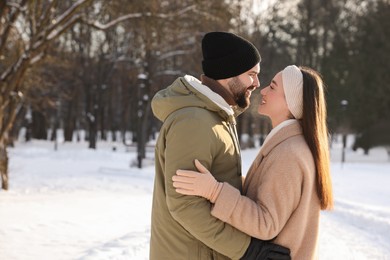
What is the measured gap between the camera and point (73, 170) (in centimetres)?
2209

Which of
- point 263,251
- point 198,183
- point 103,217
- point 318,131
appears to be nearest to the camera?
point 198,183

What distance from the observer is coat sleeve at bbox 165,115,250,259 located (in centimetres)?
241

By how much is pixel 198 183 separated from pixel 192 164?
0.10 meters

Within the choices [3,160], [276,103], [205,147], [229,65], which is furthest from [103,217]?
[205,147]

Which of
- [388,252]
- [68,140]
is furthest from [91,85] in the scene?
[388,252]

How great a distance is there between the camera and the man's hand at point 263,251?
2490mm

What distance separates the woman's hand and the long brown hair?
1.73 ft

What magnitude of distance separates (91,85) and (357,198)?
26.6m

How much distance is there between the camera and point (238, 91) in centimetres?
275

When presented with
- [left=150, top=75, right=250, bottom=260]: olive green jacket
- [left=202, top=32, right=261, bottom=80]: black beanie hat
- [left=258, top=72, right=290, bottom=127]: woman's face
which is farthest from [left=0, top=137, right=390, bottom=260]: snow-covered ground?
[left=202, top=32, right=261, bottom=80]: black beanie hat

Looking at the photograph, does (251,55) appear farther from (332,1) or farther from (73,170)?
(332,1)

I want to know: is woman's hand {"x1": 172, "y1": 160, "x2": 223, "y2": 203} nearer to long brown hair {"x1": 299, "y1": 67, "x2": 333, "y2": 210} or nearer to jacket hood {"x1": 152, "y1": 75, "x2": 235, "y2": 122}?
jacket hood {"x1": 152, "y1": 75, "x2": 235, "y2": 122}

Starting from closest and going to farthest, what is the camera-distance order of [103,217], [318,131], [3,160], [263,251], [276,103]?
1. [263,251]
2. [318,131]
3. [276,103]
4. [103,217]
5. [3,160]

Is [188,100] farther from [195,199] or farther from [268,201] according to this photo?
[268,201]
